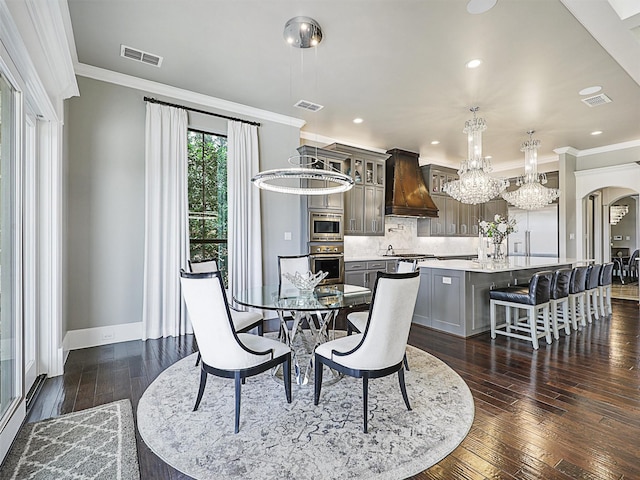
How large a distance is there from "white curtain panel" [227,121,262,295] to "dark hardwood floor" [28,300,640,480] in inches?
43.3

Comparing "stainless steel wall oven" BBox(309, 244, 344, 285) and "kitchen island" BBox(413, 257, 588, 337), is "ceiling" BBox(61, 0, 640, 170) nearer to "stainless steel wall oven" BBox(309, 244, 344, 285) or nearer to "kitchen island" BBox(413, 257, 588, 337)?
"stainless steel wall oven" BBox(309, 244, 344, 285)

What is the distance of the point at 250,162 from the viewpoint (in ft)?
15.7

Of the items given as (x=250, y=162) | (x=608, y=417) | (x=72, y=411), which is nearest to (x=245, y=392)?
(x=72, y=411)

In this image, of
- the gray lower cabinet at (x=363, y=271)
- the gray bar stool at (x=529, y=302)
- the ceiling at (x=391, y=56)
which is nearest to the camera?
the ceiling at (x=391, y=56)

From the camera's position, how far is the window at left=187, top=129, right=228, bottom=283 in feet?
14.7

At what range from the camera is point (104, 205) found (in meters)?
3.83

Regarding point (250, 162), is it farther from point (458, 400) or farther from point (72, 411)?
point (458, 400)

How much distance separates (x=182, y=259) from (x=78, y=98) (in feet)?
6.91

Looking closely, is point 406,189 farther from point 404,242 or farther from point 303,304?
point 303,304

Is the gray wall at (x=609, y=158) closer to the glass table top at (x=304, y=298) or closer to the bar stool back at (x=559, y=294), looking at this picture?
the bar stool back at (x=559, y=294)

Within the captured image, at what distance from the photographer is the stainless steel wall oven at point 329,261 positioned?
5301 millimetres

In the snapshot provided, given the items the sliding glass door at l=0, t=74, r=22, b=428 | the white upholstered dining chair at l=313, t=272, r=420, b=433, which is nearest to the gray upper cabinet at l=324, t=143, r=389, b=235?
the white upholstered dining chair at l=313, t=272, r=420, b=433

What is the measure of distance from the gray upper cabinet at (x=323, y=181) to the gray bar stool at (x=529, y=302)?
267 cm

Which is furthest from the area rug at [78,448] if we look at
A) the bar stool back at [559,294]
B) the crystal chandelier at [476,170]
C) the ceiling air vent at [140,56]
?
the crystal chandelier at [476,170]
